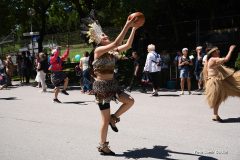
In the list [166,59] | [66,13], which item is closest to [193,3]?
[66,13]

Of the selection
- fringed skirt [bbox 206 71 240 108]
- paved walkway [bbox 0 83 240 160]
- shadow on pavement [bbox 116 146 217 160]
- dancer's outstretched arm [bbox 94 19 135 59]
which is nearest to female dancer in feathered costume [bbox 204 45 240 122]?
fringed skirt [bbox 206 71 240 108]

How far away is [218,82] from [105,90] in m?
3.50

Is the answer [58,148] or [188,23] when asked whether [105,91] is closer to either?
[58,148]

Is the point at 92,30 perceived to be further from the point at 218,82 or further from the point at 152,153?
the point at 218,82

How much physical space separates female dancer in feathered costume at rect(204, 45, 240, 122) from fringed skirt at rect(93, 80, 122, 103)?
321cm

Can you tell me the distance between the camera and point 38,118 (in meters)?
10.0

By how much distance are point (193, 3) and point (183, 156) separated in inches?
886

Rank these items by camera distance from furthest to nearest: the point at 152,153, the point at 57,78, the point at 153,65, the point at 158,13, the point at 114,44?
the point at 158,13
the point at 153,65
the point at 57,78
the point at 152,153
the point at 114,44

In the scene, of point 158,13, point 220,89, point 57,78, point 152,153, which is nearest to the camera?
point 152,153

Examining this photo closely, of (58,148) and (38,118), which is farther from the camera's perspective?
(38,118)

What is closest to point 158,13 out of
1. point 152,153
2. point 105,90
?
point 105,90

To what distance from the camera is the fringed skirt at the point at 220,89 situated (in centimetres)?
885

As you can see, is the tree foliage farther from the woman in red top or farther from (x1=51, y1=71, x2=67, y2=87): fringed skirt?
(x1=51, y1=71, x2=67, y2=87): fringed skirt

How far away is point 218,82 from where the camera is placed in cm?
889
